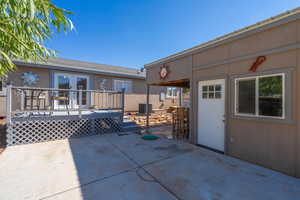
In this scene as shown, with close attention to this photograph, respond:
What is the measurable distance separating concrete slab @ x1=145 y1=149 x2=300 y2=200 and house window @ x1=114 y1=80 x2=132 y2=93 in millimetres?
7989

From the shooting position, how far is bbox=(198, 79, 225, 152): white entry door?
398 centimetres

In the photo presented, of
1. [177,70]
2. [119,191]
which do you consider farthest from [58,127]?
[177,70]

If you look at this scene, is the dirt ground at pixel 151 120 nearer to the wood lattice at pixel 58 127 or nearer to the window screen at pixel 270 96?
the wood lattice at pixel 58 127

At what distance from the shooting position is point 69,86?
8.32m

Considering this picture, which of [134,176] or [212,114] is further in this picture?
[212,114]

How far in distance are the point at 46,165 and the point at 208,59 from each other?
5.24 metres

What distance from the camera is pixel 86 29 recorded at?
8.14 meters

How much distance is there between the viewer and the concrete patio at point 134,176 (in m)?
2.20

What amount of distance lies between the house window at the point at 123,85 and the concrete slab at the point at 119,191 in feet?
27.6

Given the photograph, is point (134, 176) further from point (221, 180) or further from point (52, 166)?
point (52, 166)

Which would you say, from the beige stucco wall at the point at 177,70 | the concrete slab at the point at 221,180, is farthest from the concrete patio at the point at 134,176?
the beige stucco wall at the point at 177,70

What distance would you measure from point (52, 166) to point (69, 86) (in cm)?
631

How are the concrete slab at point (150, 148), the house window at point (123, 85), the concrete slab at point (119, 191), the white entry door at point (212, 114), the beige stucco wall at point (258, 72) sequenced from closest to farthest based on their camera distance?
1. the concrete slab at point (119, 191)
2. the beige stucco wall at point (258, 72)
3. the concrete slab at point (150, 148)
4. the white entry door at point (212, 114)
5. the house window at point (123, 85)

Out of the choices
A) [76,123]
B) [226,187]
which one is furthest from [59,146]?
[226,187]
